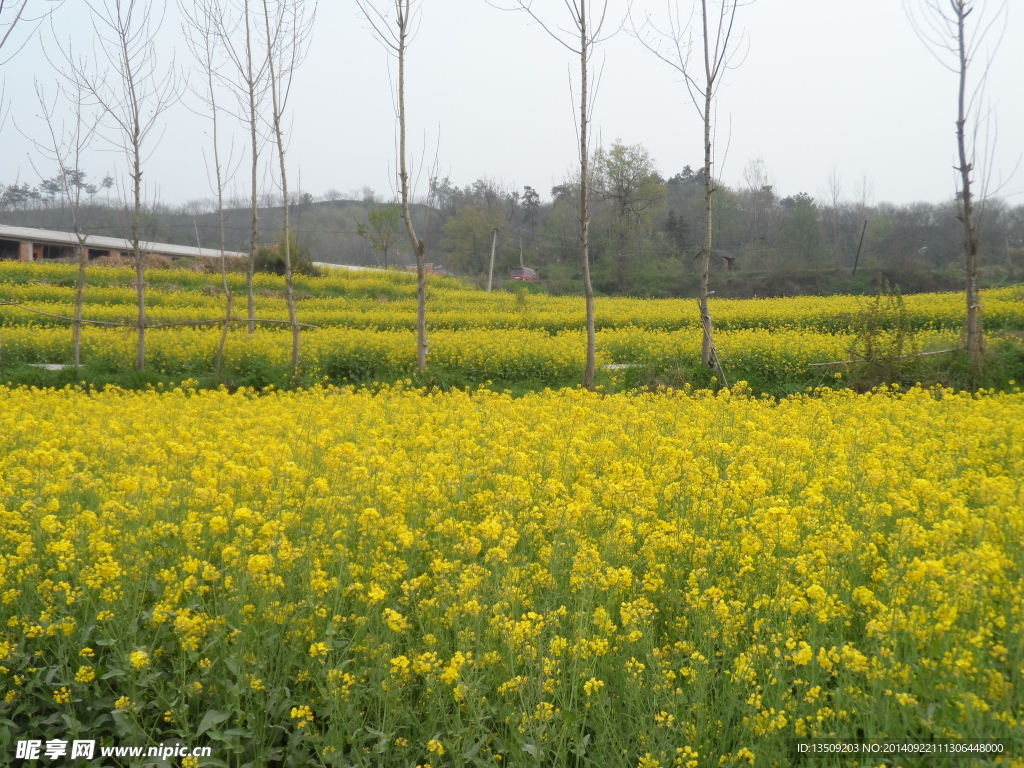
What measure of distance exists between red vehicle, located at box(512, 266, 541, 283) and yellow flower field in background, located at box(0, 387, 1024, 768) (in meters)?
39.7

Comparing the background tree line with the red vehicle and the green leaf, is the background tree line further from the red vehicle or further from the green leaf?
the green leaf

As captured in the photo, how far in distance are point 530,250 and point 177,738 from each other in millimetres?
45434

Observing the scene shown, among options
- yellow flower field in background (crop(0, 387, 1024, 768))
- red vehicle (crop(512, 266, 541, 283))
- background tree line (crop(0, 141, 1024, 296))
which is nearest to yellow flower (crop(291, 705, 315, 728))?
yellow flower field in background (crop(0, 387, 1024, 768))

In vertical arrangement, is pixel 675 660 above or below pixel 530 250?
below

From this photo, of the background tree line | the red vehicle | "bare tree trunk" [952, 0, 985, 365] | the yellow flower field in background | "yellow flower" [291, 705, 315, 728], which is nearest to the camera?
the yellow flower field in background

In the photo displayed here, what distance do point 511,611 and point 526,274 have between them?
1667 inches

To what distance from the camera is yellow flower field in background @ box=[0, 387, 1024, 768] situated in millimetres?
2611

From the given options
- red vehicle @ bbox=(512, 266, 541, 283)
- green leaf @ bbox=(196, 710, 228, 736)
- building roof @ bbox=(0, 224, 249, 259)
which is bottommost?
green leaf @ bbox=(196, 710, 228, 736)

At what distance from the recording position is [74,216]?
515 inches

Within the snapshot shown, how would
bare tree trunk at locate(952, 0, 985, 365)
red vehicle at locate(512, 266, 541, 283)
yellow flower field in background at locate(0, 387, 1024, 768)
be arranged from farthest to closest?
red vehicle at locate(512, 266, 541, 283) → bare tree trunk at locate(952, 0, 985, 365) → yellow flower field in background at locate(0, 387, 1024, 768)

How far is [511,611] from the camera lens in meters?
3.08

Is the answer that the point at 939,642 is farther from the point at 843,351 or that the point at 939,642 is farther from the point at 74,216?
the point at 74,216

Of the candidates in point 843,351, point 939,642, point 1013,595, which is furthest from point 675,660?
point 843,351

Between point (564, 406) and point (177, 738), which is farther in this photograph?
point (564, 406)
